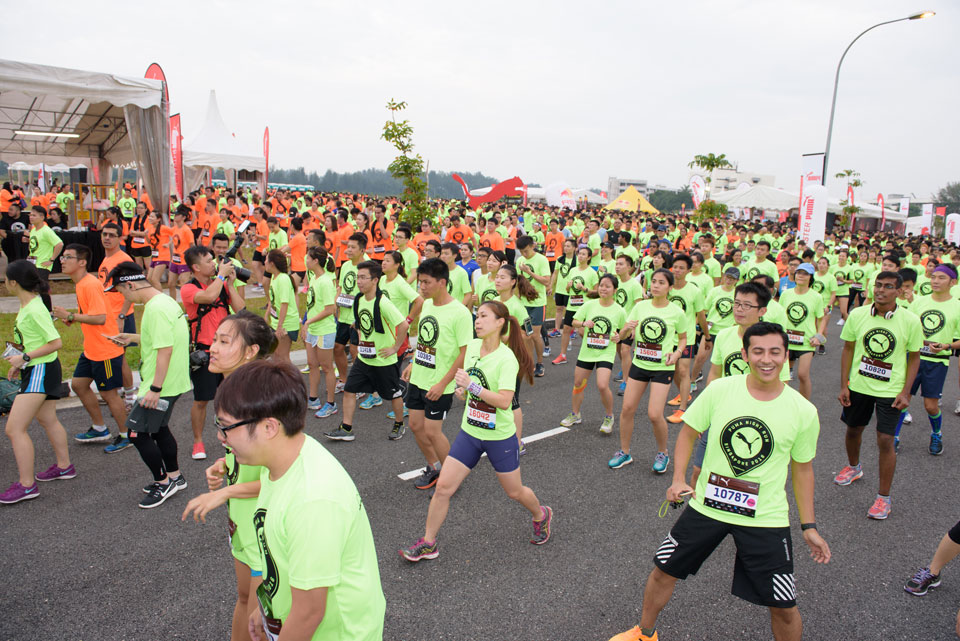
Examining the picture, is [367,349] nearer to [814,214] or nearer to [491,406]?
[491,406]

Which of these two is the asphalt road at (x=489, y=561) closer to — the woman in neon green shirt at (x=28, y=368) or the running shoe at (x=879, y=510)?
the running shoe at (x=879, y=510)

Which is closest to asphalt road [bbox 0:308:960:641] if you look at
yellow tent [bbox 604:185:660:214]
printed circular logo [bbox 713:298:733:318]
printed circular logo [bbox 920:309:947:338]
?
printed circular logo [bbox 920:309:947:338]

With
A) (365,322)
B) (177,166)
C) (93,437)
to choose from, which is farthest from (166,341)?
(177,166)

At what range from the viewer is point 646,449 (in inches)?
240

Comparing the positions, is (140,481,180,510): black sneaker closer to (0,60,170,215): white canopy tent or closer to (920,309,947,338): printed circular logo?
(0,60,170,215): white canopy tent

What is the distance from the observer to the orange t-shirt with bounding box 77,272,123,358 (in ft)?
16.8

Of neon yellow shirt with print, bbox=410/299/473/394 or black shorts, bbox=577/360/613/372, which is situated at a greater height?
neon yellow shirt with print, bbox=410/299/473/394

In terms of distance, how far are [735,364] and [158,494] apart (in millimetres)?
4866

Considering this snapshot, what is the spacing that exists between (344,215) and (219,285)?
1063 cm

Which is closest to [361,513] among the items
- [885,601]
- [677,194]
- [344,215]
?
[885,601]

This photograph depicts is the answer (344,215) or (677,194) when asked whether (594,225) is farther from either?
(677,194)

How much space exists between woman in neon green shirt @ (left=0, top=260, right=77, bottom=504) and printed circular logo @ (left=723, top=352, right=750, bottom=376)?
18.1 feet

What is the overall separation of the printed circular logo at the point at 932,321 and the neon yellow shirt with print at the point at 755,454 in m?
4.40

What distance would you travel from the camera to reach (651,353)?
558cm
